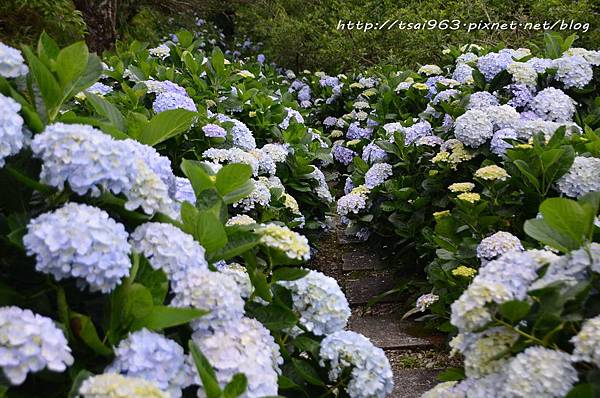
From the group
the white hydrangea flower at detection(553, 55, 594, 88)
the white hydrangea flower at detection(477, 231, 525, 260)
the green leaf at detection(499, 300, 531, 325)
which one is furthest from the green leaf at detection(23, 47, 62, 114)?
the white hydrangea flower at detection(553, 55, 594, 88)

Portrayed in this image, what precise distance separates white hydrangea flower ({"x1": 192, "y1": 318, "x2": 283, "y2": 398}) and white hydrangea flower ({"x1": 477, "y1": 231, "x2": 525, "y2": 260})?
122cm

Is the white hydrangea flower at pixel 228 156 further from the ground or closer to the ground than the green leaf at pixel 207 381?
closer to the ground

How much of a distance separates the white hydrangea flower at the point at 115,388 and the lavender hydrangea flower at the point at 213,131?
Answer: 2.18 m

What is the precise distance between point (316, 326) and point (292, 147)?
2538 millimetres

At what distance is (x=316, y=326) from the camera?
1.52m

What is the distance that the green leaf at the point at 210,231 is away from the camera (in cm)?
137

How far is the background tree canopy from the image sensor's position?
6547 mm

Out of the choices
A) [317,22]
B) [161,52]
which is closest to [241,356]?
[161,52]

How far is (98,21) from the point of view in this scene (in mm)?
6539

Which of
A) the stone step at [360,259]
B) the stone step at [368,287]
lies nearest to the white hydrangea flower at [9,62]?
the stone step at [368,287]

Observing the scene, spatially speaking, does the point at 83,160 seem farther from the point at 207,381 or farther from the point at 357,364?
the point at 357,364

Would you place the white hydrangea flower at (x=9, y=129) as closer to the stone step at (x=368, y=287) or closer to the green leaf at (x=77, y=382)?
the green leaf at (x=77, y=382)

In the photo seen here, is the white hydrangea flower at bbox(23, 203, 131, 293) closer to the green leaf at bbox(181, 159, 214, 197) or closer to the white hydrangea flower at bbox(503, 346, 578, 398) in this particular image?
the green leaf at bbox(181, 159, 214, 197)

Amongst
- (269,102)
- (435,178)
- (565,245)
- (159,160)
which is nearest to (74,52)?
(159,160)
